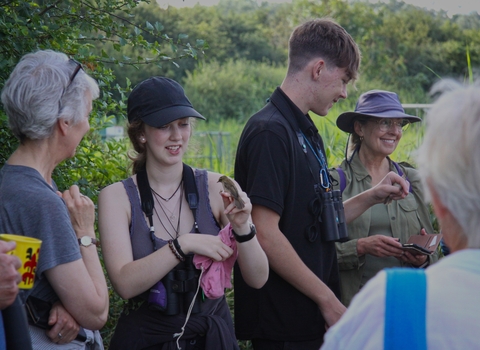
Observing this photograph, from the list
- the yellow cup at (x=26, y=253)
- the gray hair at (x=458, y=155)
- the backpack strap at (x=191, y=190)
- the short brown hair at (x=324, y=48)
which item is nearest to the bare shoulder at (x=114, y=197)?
the backpack strap at (x=191, y=190)

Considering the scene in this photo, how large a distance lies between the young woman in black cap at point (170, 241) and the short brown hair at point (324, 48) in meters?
0.63

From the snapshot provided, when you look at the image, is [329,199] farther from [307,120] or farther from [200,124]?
[200,124]

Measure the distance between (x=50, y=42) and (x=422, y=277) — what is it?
252 cm

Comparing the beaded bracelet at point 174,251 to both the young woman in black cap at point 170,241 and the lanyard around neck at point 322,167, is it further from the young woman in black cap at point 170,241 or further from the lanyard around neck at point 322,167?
the lanyard around neck at point 322,167

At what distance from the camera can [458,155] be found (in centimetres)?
136

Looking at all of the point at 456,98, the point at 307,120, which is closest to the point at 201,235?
the point at 307,120

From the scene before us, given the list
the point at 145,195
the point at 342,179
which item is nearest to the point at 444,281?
the point at 145,195

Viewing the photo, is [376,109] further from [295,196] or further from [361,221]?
[295,196]

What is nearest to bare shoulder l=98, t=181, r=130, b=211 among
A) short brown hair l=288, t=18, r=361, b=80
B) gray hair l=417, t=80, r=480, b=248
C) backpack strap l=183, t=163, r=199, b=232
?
backpack strap l=183, t=163, r=199, b=232

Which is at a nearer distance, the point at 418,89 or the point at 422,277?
the point at 422,277

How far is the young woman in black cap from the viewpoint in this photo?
2607 millimetres

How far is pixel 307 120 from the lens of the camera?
308 cm

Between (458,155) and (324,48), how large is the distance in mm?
1847

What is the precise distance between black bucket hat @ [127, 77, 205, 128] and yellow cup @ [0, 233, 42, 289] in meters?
0.91
